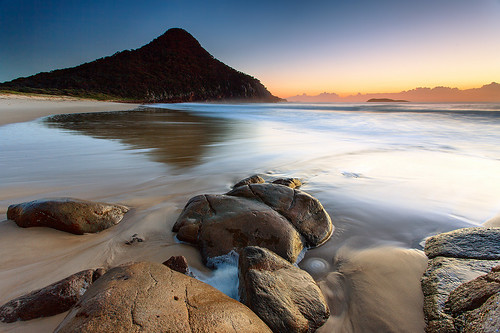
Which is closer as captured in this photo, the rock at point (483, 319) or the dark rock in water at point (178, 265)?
the rock at point (483, 319)

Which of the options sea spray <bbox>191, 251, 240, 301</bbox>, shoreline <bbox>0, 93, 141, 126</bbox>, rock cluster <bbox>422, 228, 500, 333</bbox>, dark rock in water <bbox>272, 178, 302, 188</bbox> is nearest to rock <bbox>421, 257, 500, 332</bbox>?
rock cluster <bbox>422, 228, 500, 333</bbox>

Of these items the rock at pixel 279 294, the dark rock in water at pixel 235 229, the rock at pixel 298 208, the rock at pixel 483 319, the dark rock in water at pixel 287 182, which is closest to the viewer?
the rock at pixel 483 319

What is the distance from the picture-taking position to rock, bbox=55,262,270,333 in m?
1.10

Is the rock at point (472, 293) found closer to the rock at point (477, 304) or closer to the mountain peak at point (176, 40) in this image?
the rock at point (477, 304)

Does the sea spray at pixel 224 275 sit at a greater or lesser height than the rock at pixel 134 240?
lesser

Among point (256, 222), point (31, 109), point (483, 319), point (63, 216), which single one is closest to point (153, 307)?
point (256, 222)

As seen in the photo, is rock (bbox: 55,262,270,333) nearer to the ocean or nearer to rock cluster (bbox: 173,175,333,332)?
rock cluster (bbox: 173,175,333,332)

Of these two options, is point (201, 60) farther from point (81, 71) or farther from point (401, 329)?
point (401, 329)

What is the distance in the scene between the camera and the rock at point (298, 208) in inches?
100

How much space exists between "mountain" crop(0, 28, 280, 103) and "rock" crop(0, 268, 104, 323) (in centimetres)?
6400

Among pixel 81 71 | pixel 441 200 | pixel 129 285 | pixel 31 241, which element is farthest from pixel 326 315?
pixel 81 71

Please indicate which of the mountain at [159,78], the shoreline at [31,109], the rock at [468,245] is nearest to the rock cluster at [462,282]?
the rock at [468,245]

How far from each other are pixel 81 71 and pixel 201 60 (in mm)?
50734

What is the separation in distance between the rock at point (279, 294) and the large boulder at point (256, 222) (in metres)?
0.39
